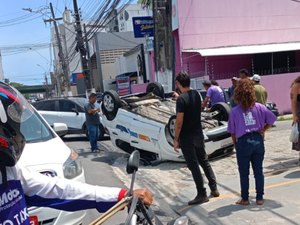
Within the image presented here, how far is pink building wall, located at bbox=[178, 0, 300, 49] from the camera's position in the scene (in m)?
19.2

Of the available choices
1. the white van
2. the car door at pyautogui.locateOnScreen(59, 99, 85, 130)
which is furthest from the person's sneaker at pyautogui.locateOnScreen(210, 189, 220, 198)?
the car door at pyautogui.locateOnScreen(59, 99, 85, 130)

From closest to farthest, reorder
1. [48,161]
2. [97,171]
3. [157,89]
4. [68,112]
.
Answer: [48,161] < [97,171] < [157,89] < [68,112]

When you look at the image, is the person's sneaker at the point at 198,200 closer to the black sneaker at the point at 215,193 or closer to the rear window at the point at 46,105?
the black sneaker at the point at 215,193

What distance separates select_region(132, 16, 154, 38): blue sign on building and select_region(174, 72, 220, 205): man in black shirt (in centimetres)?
1523

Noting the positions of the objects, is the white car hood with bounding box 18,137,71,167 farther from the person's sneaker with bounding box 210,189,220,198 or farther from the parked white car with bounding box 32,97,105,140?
the parked white car with bounding box 32,97,105,140

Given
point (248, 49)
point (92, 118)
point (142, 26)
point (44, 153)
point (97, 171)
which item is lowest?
point (97, 171)

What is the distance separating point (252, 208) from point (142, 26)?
54.2 ft

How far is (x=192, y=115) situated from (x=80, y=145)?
26.3 feet

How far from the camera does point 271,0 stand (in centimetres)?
2053

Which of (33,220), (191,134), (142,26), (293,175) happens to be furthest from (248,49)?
(33,220)

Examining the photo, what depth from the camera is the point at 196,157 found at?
19.1 ft

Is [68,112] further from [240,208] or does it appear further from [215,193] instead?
[240,208]

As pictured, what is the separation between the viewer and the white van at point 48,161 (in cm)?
387

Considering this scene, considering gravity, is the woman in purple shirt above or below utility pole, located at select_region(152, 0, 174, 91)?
below
